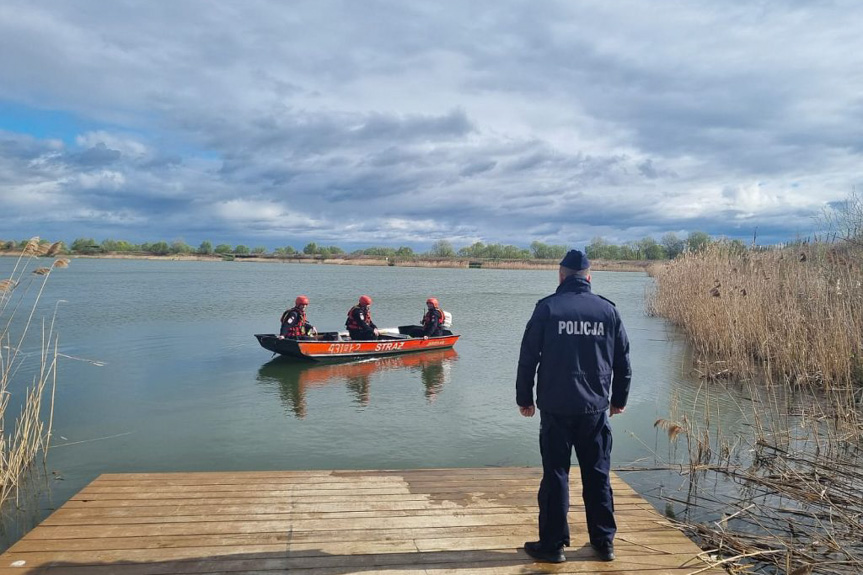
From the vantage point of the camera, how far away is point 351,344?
14.7 meters

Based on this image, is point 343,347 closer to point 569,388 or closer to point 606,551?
point 606,551

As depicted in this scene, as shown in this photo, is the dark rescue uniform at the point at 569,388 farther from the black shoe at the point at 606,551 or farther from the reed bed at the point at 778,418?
the reed bed at the point at 778,418

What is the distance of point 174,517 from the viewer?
14.1 ft

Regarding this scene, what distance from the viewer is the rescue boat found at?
13867 millimetres

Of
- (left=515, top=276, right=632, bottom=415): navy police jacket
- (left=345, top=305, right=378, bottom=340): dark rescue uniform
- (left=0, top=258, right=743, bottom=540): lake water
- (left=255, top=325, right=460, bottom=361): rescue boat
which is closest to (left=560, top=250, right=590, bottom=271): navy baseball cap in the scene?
(left=515, top=276, right=632, bottom=415): navy police jacket

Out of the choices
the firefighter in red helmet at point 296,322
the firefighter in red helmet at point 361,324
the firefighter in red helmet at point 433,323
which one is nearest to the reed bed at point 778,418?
the firefighter in red helmet at point 433,323

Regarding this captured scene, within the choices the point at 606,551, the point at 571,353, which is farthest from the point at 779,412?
the point at 571,353

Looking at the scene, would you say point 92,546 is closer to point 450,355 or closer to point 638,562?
point 638,562

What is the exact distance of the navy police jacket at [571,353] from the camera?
3615 millimetres

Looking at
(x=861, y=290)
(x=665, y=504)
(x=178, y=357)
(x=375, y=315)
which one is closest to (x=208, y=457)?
(x=665, y=504)

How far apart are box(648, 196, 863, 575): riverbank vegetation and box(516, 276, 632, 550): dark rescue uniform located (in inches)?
41.9

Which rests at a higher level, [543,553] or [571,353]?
[571,353]

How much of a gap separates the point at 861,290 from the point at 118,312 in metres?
23.5

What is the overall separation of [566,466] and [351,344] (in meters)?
11.3
